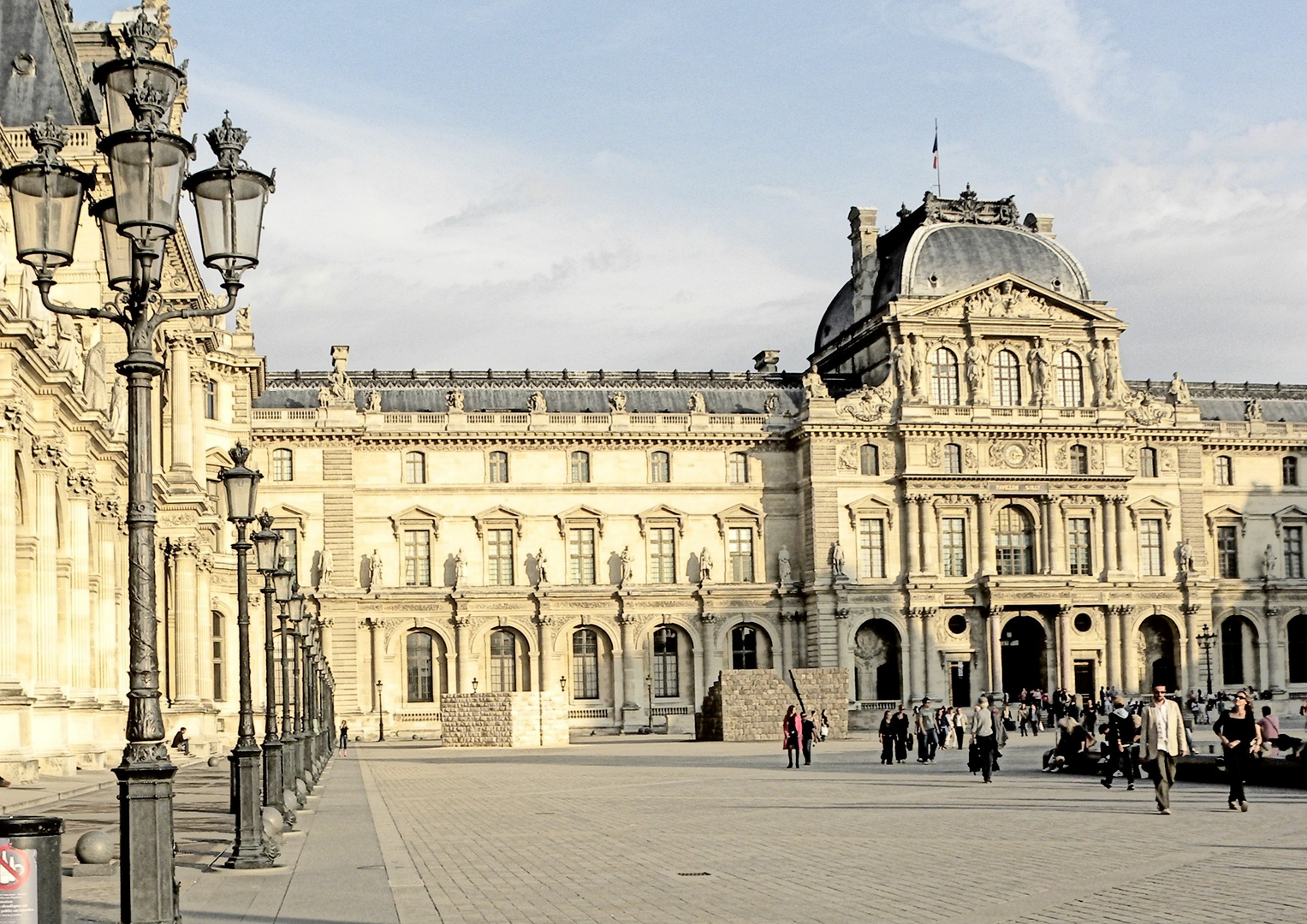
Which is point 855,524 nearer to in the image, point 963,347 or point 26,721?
point 963,347

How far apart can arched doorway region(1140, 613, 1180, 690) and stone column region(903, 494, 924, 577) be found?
40.1 ft

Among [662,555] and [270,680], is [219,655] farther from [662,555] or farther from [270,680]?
[270,680]

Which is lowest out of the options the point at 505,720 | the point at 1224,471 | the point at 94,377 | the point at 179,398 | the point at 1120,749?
the point at 505,720

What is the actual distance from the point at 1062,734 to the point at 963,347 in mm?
46610

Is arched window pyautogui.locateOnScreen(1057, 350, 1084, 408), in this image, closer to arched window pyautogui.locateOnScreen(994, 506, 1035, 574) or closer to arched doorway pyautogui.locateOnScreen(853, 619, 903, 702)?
arched window pyautogui.locateOnScreen(994, 506, 1035, 574)

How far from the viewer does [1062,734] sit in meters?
35.5

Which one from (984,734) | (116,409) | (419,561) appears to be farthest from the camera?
(419,561)

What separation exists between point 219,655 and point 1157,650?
44145 millimetres

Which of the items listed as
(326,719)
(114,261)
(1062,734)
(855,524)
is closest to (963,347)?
(855,524)

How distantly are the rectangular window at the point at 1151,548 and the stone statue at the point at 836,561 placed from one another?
598 inches

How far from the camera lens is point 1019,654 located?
81312 mm

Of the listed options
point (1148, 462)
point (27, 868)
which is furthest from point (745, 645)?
point (27, 868)

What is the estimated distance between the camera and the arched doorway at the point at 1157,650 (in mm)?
82625

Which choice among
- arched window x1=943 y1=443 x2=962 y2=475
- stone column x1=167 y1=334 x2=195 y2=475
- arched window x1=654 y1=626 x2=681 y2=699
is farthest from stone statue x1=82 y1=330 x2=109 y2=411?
arched window x1=943 y1=443 x2=962 y2=475
